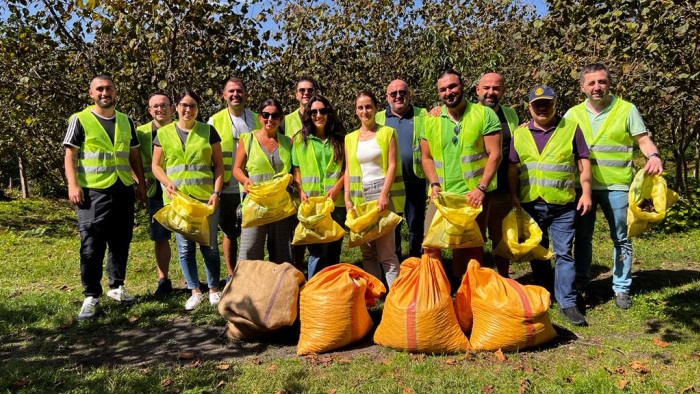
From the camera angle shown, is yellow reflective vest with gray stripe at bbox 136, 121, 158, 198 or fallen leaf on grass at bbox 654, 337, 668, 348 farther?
yellow reflective vest with gray stripe at bbox 136, 121, 158, 198

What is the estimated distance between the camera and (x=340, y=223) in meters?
4.52

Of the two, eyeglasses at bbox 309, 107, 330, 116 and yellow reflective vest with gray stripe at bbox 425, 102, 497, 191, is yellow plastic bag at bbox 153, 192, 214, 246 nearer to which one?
eyeglasses at bbox 309, 107, 330, 116

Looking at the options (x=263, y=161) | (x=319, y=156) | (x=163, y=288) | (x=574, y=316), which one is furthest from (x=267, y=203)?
(x=574, y=316)

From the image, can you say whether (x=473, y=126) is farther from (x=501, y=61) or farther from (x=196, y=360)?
(x=501, y=61)

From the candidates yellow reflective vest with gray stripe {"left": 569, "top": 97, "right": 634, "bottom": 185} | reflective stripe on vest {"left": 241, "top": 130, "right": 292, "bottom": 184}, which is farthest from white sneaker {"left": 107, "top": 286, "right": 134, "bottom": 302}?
yellow reflective vest with gray stripe {"left": 569, "top": 97, "right": 634, "bottom": 185}

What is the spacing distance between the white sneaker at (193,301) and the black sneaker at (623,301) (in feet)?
12.3

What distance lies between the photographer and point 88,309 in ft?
15.0

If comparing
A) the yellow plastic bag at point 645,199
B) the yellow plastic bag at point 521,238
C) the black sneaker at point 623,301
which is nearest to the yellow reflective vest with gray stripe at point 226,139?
the yellow plastic bag at point 521,238

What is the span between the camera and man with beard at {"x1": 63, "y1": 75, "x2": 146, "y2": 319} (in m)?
4.55

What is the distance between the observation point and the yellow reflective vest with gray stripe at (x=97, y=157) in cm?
457

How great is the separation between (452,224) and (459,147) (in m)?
0.65

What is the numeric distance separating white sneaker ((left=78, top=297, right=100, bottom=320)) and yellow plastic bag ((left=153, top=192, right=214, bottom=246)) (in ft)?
3.35

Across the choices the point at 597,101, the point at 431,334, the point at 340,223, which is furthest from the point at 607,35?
the point at 431,334

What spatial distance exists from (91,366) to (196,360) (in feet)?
2.40
